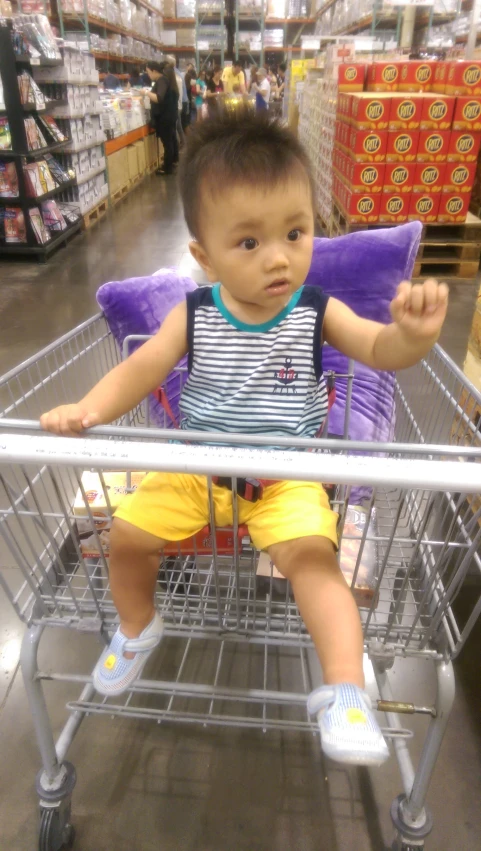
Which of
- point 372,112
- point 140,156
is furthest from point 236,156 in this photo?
point 140,156

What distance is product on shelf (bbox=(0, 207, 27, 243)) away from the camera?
16.1 feet

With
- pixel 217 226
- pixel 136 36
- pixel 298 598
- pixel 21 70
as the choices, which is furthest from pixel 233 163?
pixel 136 36

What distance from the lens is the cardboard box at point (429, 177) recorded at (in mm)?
4090

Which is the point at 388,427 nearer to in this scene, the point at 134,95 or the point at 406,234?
the point at 406,234

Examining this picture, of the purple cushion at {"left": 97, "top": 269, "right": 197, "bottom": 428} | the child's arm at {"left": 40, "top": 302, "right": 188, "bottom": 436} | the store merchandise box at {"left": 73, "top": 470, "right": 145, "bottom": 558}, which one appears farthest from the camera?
the purple cushion at {"left": 97, "top": 269, "right": 197, "bottom": 428}

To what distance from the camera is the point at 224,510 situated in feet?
3.49

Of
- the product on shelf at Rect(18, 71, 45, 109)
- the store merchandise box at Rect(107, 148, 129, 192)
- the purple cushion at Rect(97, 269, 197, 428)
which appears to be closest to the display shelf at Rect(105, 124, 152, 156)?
the store merchandise box at Rect(107, 148, 129, 192)

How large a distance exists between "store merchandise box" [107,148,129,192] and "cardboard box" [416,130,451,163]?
172 inches

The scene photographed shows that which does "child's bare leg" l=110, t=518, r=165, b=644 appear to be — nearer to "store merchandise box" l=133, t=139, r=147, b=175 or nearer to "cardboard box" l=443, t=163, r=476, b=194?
"cardboard box" l=443, t=163, r=476, b=194

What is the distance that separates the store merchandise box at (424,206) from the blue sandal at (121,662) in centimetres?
403

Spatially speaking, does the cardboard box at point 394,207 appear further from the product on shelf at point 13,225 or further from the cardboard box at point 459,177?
the product on shelf at point 13,225

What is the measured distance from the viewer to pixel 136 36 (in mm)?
12062

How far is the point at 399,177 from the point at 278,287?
3.65 meters

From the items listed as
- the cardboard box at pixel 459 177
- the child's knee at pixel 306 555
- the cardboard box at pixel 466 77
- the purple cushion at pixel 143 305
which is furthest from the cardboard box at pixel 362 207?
the child's knee at pixel 306 555
